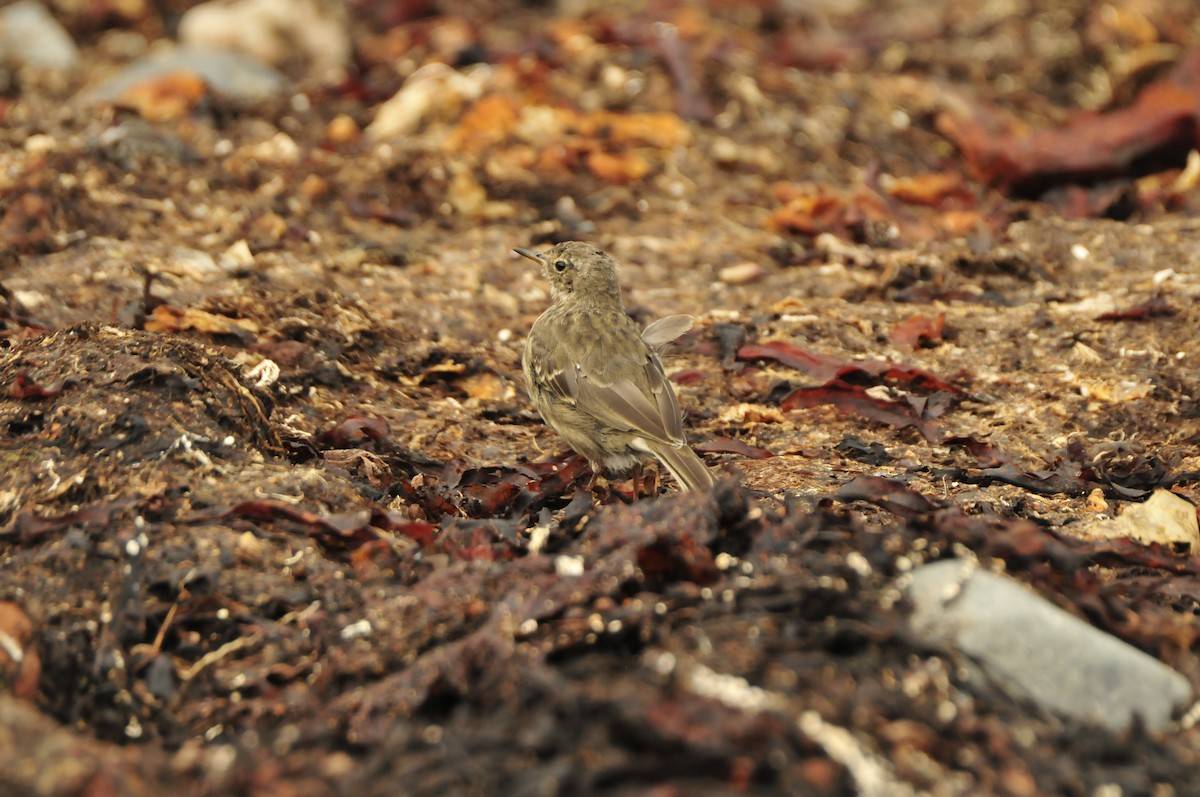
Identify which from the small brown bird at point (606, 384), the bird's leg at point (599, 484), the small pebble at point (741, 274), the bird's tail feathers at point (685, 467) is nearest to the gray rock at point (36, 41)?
the small pebble at point (741, 274)

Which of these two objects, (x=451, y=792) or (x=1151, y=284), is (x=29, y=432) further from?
(x=1151, y=284)

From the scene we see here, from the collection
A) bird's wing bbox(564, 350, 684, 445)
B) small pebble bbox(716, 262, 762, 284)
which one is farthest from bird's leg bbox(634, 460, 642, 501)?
small pebble bbox(716, 262, 762, 284)

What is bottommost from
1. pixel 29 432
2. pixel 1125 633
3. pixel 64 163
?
pixel 64 163

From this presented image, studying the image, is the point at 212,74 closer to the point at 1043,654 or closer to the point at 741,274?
the point at 741,274

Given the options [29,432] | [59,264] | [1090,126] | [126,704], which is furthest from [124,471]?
[1090,126]

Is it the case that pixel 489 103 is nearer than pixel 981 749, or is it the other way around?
pixel 981 749

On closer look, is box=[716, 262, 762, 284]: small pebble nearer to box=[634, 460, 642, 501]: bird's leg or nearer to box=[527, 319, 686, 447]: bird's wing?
box=[527, 319, 686, 447]: bird's wing

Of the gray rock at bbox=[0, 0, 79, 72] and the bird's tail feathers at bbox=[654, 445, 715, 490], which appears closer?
the bird's tail feathers at bbox=[654, 445, 715, 490]

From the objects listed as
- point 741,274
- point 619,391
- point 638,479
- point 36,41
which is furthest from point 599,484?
point 36,41
